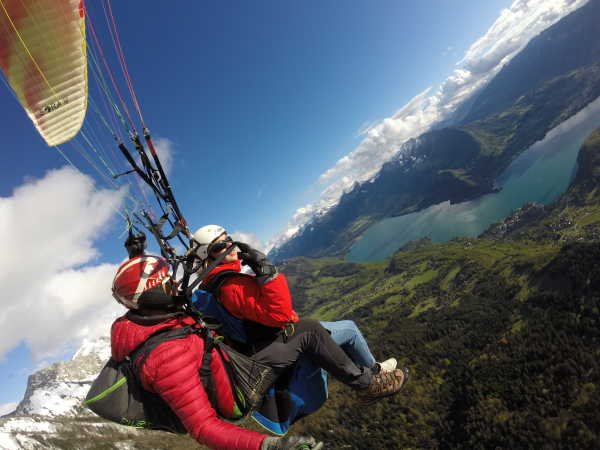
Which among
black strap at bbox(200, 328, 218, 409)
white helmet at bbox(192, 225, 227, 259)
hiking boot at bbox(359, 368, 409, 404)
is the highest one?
white helmet at bbox(192, 225, 227, 259)

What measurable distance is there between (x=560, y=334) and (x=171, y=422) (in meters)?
75.7

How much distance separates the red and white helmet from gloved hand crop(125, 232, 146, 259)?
10.0 feet

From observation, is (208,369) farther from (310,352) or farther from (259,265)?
(310,352)

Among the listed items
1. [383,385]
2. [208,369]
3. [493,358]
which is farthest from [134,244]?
[493,358]

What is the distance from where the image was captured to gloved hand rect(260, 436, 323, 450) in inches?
90.0

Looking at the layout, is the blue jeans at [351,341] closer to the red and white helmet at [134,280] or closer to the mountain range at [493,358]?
the red and white helmet at [134,280]

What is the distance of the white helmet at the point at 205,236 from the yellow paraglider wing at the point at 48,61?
170 inches

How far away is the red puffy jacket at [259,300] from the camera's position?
3.65 meters

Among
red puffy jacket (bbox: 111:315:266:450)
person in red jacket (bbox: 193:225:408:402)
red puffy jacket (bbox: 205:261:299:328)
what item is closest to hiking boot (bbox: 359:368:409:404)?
person in red jacket (bbox: 193:225:408:402)

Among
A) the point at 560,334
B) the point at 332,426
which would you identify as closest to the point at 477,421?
the point at 560,334

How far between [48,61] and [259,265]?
256 inches

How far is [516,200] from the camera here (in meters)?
186

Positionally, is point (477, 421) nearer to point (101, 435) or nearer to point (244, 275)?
point (244, 275)

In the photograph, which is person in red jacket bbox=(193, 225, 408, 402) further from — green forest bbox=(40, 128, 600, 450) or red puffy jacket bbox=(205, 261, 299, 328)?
green forest bbox=(40, 128, 600, 450)
